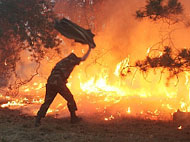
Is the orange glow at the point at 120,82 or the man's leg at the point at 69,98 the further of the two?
the orange glow at the point at 120,82

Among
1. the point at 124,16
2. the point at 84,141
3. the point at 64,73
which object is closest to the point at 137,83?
the point at 124,16

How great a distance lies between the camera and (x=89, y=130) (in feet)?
21.7

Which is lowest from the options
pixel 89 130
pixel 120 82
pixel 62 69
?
pixel 89 130

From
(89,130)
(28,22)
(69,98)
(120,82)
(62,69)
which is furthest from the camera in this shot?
(120,82)

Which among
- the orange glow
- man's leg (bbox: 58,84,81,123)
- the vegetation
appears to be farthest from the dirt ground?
the vegetation

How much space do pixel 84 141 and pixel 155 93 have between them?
586 cm

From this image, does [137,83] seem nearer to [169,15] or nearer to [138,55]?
[138,55]

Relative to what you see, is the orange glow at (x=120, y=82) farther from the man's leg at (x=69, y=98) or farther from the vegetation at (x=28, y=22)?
the vegetation at (x=28, y=22)

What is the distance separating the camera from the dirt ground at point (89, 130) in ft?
18.6

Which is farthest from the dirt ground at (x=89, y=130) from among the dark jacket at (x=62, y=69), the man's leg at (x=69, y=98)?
the dark jacket at (x=62, y=69)

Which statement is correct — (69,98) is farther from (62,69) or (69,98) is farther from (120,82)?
(120,82)

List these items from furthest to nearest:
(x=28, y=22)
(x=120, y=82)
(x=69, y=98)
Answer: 1. (x=120, y=82)
2. (x=28, y=22)
3. (x=69, y=98)

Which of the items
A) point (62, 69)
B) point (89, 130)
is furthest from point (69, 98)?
point (89, 130)

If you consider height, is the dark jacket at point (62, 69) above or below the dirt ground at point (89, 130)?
above
